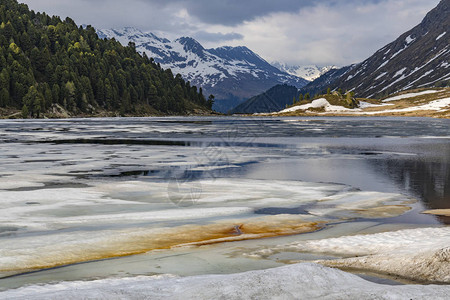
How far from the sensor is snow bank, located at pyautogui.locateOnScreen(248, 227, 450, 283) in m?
9.21

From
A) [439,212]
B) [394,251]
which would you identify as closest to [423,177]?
[439,212]

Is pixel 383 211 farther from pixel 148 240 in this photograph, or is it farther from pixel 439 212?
pixel 148 240

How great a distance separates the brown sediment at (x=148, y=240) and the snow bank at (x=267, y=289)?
2.35 m

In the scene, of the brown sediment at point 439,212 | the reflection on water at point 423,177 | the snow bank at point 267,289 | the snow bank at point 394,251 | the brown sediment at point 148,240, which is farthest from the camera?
the reflection on water at point 423,177

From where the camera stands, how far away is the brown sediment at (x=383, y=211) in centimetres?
1622

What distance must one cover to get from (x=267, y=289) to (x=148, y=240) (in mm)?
5924

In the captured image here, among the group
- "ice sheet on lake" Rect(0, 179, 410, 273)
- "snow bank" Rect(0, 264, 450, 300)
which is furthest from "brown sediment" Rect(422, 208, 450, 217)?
"snow bank" Rect(0, 264, 450, 300)

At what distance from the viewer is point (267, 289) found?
738 cm

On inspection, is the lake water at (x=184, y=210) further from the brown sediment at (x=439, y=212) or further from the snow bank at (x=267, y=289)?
the snow bank at (x=267, y=289)

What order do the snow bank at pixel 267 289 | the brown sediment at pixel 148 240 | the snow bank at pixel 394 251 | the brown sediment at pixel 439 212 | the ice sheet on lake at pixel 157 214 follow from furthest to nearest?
the brown sediment at pixel 439 212 < the ice sheet on lake at pixel 157 214 < the brown sediment at pixel 148 240 < the snow bank at pixel 394 251 < the snow bank at pixel 267 289

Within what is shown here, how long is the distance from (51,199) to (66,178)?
6.44m

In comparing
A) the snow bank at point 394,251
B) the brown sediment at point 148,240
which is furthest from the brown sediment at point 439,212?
the brown sediment at point 148,240

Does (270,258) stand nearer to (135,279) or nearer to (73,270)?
(135,279)

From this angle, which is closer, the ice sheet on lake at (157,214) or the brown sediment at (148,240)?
the brown sediment at (148,240)
